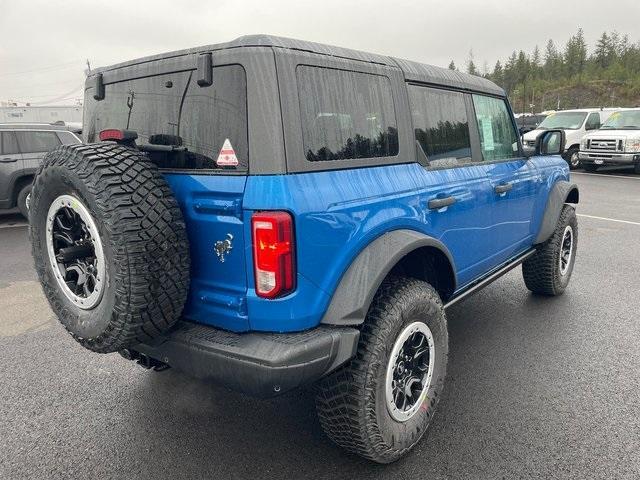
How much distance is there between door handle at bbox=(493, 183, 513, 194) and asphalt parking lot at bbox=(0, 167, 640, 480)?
1188 mm

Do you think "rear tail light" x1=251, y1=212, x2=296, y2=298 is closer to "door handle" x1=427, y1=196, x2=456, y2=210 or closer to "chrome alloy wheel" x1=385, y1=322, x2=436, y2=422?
"chrome alloy wheel" x1=385, y1=322, x2=436, y2=422

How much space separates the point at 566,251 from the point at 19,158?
344 inches

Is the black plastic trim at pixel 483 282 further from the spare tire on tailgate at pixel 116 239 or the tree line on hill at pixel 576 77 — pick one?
the tree line on hill at pixel 576 77

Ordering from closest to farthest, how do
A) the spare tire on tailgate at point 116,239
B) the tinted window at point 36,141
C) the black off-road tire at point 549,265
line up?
the spare tire on tailgate at point 116,239, the black off-road tire at point 549,265, the tinted window at point 36,141

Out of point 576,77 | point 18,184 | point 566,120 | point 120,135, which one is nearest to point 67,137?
point 18,184

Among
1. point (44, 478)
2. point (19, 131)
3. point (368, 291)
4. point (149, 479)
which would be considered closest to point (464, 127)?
point (368, 291)

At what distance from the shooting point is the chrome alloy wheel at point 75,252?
1986 mm

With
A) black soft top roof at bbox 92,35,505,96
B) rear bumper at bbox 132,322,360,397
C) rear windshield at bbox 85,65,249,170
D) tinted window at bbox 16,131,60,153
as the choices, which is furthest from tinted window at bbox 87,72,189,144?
tinted window at bbox 16,131,60,153

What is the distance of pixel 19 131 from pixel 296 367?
8.88m

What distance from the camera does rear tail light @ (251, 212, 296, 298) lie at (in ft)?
6.11

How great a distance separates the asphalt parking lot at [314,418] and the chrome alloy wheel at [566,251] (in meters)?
0.54

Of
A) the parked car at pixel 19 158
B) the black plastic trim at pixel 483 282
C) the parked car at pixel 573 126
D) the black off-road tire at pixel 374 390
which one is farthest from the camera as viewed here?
the parked car at pixel 573 126

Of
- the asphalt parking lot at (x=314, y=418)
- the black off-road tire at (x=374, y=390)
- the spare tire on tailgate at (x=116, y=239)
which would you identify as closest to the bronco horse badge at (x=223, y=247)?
the spare tire on tailgate at (x=116, y=239)

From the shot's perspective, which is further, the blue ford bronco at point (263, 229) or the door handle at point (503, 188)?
the door handle at point (503, 188)
